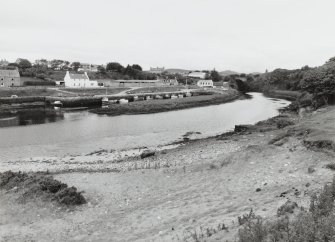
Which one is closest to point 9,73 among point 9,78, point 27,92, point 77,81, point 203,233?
point 9,78

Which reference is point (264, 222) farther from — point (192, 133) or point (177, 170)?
point (192, 133)

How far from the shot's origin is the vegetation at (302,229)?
26.0 ft

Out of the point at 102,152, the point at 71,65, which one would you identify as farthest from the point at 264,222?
the point at 71,65

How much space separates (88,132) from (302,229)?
35.0m

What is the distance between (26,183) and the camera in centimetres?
1792

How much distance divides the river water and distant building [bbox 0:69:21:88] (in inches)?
1522

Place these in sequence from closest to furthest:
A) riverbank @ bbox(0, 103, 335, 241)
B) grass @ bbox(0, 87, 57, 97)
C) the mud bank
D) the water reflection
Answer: riverbank @ bbox(0, 103, 335, 241), the mud bank, the water reflection, grass @ bbox(0, 87, 57, 97)

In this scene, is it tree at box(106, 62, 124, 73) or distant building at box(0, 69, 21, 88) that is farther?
tree at box(106, 62, 124, 73)

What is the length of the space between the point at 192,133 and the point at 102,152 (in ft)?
43.6

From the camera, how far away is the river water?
106 feet

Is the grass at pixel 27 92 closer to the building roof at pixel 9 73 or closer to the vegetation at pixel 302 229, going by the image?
the building roof at pixel 9 73

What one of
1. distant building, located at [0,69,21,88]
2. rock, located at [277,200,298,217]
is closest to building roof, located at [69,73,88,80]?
distant building, located at [0,69,21,88]

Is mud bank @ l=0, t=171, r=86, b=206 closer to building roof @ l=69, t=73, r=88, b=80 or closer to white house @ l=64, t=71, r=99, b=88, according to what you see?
white house @ l=64, t=71, r=99, b=88

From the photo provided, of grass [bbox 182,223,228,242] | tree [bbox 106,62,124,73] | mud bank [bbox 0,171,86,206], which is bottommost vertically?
mud bank [bbox 0,171,86,206]
